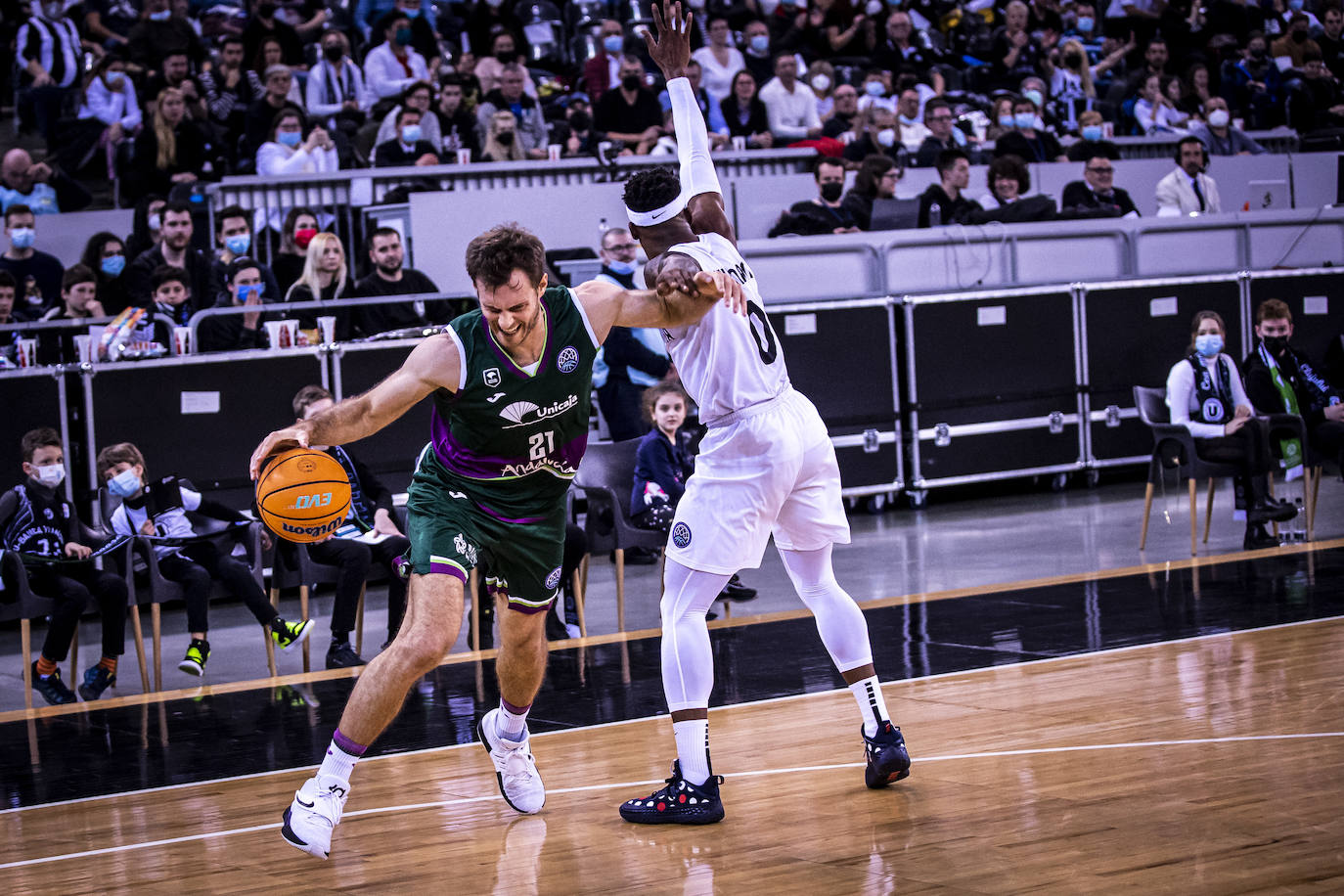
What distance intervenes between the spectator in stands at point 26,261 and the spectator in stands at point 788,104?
678cm

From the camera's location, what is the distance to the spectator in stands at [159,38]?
14.5 m

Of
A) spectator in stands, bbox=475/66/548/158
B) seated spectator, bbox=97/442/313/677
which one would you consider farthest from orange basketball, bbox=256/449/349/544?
spectator in stands, bbox=475/66/548/158

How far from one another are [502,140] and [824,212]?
9.27ft

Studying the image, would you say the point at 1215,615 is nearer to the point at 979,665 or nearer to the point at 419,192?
the point at 979,665

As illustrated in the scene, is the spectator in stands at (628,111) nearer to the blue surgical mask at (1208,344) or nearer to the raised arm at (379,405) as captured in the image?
the blue surgical mask at (1208,344)

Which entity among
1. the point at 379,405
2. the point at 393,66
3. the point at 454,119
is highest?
the point at 393,66

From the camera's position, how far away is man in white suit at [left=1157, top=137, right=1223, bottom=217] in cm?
1405

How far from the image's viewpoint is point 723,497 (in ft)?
15.7

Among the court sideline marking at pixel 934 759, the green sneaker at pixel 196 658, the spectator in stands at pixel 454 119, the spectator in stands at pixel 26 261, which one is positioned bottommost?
the court sideline marking at pixel 934 759

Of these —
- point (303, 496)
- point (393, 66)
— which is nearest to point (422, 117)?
point (393, 66)

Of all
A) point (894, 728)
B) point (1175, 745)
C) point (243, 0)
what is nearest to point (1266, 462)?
point (1175, 745)

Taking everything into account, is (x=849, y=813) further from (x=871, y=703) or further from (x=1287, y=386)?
(x=1287, y=386)

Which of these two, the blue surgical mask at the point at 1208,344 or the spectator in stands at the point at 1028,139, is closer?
the blue surgical mask at the point at 1208,344

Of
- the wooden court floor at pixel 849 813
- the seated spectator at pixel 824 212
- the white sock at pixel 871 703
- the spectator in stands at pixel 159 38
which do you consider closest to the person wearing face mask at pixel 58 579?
the wooden court floor at pixel 849 813
